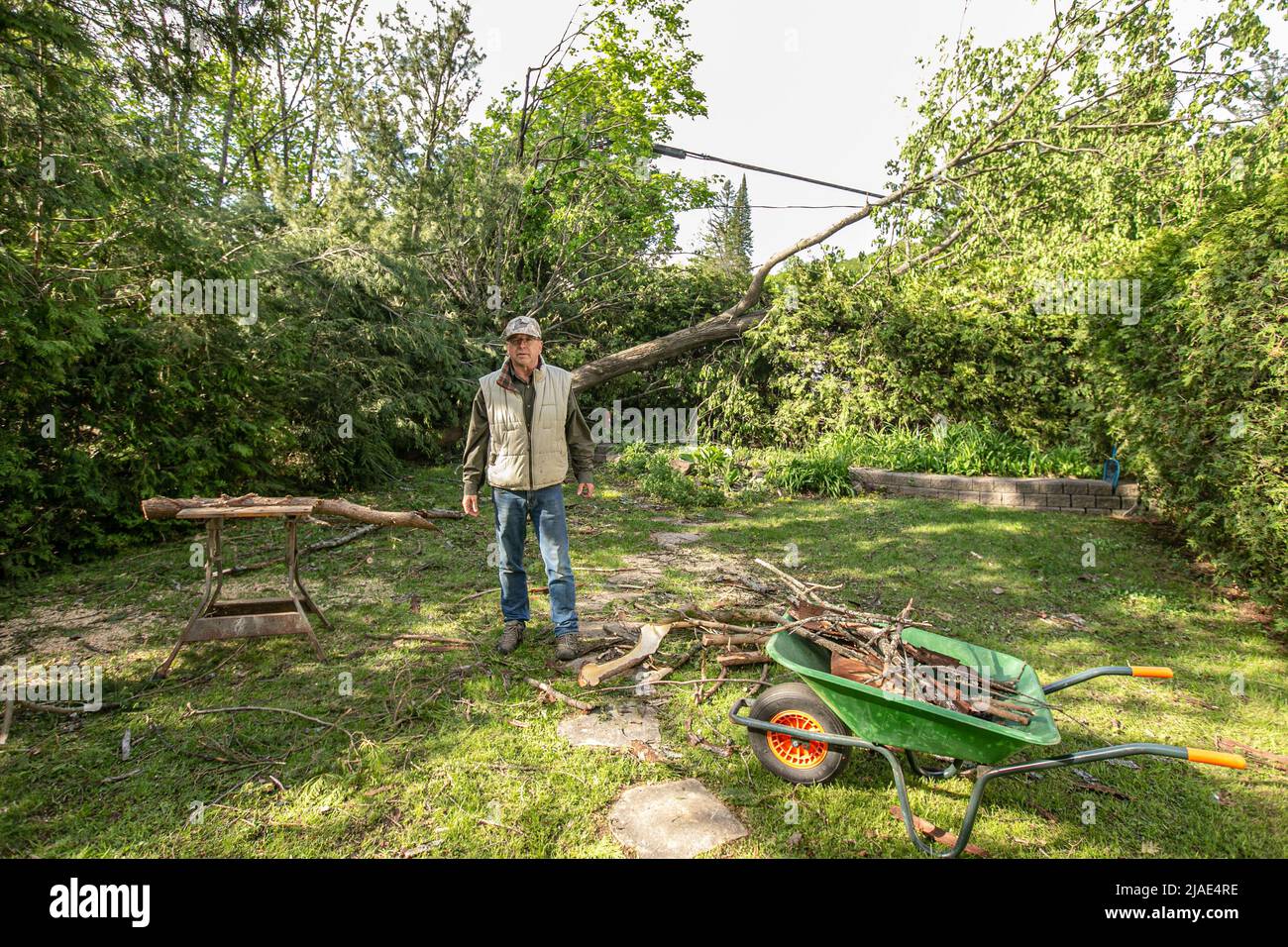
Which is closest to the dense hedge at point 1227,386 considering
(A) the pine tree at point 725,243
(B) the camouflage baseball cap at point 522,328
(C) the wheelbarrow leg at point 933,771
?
(C) the wheelbarrow leg at point 933,771

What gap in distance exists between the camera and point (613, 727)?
10.8 feet

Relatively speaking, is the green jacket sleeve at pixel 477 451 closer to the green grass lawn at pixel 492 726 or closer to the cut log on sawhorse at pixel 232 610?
the cut log on sawhorse at pixel 232 610

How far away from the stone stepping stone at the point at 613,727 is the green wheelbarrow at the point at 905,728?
503 millimetres

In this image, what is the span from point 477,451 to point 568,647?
143cm

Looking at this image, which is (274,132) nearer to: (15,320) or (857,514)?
(15,320)

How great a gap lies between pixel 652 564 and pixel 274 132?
55.4ft

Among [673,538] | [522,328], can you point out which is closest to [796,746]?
[522,328]

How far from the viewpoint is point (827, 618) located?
126 inches

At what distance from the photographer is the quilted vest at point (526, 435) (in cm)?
398

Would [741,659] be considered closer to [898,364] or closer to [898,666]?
[898,666]

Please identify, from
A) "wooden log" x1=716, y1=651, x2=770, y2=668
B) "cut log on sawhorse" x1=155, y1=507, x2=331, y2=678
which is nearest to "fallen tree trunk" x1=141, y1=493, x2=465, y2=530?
"cut log on sawhorse" x1=155, y1=507, x2=331, y2=678
